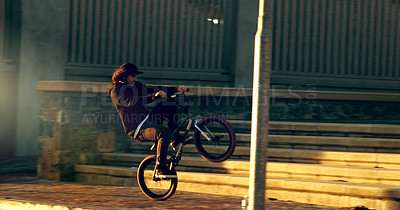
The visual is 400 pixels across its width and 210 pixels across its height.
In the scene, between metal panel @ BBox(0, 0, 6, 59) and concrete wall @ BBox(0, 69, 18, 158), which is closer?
concrete wall @ BBox(0, 69, 18, 158)

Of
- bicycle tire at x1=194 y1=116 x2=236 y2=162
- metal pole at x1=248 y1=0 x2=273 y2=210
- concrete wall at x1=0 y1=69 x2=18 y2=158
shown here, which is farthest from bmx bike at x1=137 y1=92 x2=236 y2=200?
concrete wall at x1=0 y1=69 x2=18 y2=158

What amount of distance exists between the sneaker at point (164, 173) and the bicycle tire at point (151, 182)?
0.20 feet

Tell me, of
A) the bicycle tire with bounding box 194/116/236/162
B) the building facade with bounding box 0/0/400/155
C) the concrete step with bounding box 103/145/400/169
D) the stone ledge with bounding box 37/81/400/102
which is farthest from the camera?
the building facade with bounding box 0/0/400/155

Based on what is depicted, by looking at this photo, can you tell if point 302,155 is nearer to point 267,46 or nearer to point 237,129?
point 237,129

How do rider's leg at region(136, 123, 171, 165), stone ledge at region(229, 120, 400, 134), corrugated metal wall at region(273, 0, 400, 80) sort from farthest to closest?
corrugated metal wall at region(273, 0, 400, 80) < stone ledge at region(229, 120, 400, 134) < rider's leg at region(136, 123, 171, 165)

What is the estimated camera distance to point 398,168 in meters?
6.70

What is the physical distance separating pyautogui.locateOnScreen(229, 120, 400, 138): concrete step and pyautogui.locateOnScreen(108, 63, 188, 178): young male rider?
255 cm

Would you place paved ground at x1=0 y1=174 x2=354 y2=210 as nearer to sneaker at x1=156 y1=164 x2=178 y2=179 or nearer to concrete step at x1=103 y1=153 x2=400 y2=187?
sneaker at x1=156 y1=164 x2=178 y2=179

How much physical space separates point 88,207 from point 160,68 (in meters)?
5.07

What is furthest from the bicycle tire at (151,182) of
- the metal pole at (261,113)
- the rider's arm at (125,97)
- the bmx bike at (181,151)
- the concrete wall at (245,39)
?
the concrete wall at (245,39)

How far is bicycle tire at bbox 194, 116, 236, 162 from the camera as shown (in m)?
6.61

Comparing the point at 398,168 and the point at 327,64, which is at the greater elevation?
the point at 327,64

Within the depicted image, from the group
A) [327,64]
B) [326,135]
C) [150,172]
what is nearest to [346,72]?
[327,64]

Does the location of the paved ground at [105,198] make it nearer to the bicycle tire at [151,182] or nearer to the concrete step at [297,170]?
the bicycle tire at [151,182]
